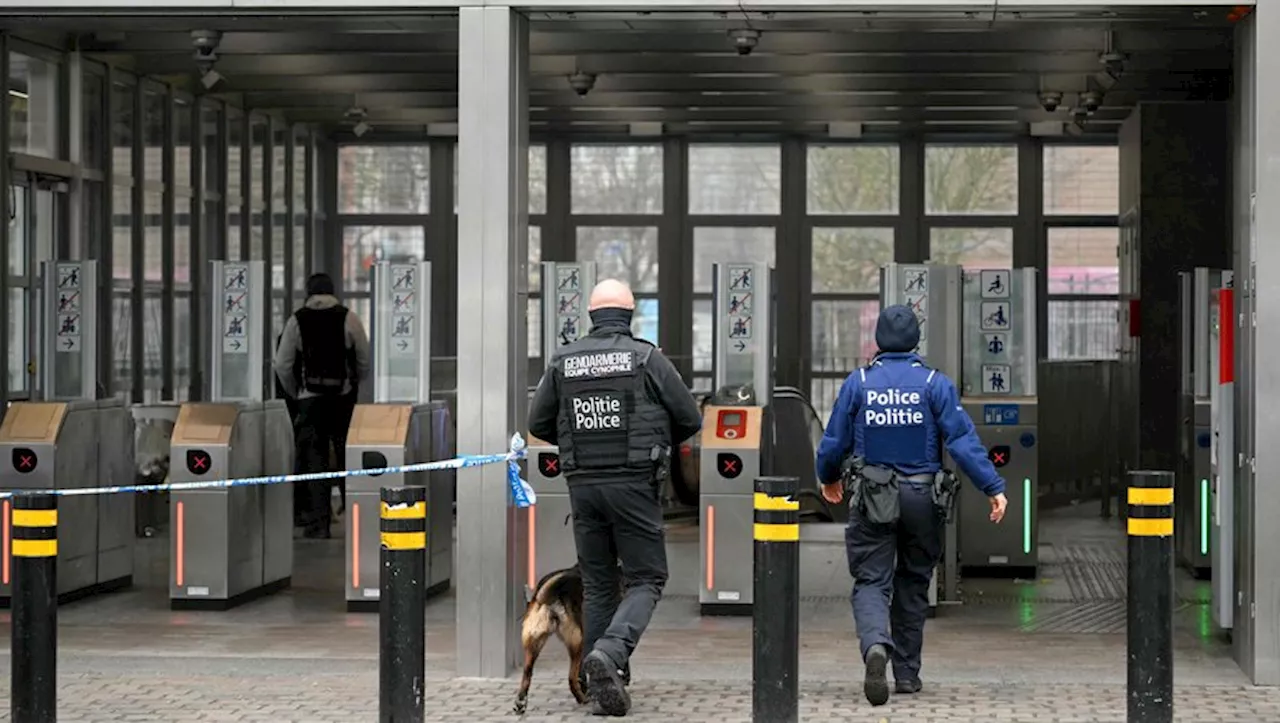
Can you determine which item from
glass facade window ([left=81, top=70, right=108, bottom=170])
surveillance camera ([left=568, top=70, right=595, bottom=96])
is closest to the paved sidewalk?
surveillance camera ([left=568, top=70, right=595, bottom=96])

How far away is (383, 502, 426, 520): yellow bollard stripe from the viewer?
24.9ft

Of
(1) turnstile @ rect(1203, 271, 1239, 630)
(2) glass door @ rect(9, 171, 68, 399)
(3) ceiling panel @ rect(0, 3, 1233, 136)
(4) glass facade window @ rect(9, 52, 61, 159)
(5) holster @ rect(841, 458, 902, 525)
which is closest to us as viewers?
(5) holster @ rect(841, 458, 902, 525)

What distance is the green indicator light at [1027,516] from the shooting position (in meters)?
13.4

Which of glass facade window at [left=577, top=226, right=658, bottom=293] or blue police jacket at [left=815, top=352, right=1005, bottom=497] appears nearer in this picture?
blue police jacket at [left=815, top=352, right=1005, bottom=497]

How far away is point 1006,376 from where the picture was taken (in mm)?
13273

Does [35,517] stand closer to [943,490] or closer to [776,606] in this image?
[776,606]

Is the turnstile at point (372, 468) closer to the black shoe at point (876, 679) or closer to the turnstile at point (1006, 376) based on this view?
the turnstile at point (1006, 376)

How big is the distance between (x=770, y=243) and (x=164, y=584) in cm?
890

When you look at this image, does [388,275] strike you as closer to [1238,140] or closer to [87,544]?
[87,544]

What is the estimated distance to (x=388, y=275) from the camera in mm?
12289

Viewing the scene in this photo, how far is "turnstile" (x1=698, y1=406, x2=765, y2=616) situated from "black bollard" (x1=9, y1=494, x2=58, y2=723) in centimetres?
473

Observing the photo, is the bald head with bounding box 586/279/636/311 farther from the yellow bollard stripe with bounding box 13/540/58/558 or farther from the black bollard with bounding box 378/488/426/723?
the yellow bollard stripe with bounding box 13/540/58/558

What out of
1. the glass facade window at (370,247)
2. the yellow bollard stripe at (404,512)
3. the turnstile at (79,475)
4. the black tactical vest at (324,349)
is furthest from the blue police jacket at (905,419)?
the glass facade window at (370,247)

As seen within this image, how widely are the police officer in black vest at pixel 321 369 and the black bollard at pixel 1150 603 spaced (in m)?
8.27
